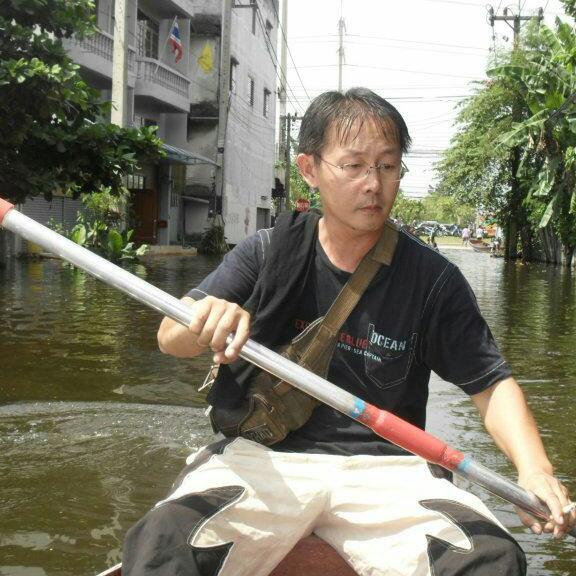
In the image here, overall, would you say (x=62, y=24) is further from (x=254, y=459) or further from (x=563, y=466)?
(x=254, y=459)

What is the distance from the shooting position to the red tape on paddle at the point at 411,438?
1.83m

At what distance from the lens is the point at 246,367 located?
219 centimetres

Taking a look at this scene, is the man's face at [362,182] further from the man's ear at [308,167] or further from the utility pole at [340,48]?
the utility pole at [340,48]

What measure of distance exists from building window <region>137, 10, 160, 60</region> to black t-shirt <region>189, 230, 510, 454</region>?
22998mm

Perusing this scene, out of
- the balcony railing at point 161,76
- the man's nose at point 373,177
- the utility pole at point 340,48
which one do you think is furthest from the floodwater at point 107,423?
the utility pole at point 340,48

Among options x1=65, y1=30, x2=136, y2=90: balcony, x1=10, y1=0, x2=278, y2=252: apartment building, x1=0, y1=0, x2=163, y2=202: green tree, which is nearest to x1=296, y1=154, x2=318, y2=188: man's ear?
x1=0, y1=0, x2=163, y2=202: green tree

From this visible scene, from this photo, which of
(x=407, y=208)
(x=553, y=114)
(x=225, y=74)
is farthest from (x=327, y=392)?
(x=407, y=208)

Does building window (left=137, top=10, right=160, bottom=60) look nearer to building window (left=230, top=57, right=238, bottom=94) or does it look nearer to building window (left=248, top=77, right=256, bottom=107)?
building window (left=230, top=57, right=238, bottom=94)

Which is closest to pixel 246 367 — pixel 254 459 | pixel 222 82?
pixel 254 459

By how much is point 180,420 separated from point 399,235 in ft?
9.28

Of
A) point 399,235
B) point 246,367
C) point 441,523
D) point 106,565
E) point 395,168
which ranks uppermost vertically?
point 395,168

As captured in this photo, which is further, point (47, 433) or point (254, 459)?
point (47, 433)

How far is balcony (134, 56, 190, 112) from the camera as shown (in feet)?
75.5

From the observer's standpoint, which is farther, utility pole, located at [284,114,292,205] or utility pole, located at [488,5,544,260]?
utility pole, located at [284,114,292,205]
